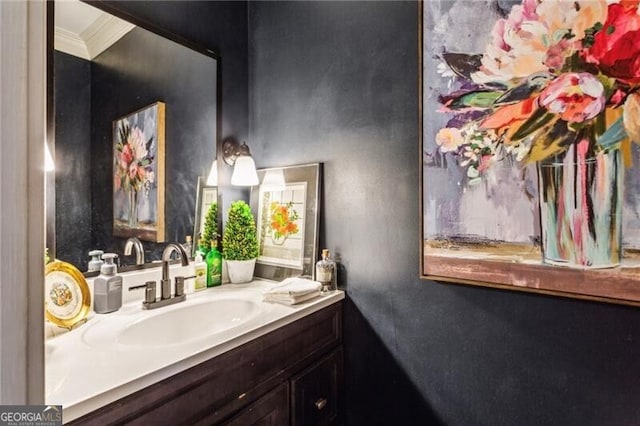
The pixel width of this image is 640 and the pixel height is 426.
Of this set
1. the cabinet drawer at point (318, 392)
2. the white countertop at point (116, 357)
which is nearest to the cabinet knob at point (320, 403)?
the cabinet drawer at point (318, 392)

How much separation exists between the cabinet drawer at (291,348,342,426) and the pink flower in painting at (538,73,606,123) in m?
1.24

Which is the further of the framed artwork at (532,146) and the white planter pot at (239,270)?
the white planter pot at (239,270)

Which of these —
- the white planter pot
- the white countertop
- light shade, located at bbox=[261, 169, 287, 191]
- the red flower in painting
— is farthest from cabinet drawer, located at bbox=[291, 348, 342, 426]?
the red flower in painting

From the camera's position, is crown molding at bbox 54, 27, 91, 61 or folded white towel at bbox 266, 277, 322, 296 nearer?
crown molding at bbox 54, 27, 91, 61

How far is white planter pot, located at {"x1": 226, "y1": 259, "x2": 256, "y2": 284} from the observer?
1.65 metres

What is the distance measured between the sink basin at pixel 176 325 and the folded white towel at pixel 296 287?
10 cm

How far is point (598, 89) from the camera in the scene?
3.28ft

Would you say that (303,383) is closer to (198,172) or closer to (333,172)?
(333,172)

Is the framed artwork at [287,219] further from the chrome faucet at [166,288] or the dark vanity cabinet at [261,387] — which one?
the chrome faucet at [166,288]

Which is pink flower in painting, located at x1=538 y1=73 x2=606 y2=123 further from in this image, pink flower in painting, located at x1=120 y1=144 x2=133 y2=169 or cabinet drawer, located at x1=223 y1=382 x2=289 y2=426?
pink flower in painting, located at x1=120 y1=144 x2=133 y2=169

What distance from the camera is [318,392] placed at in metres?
1.35

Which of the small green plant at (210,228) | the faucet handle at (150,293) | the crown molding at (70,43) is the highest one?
the crown molding at (70,43)

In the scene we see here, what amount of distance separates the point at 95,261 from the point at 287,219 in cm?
81

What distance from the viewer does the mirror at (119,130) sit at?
1179mm
